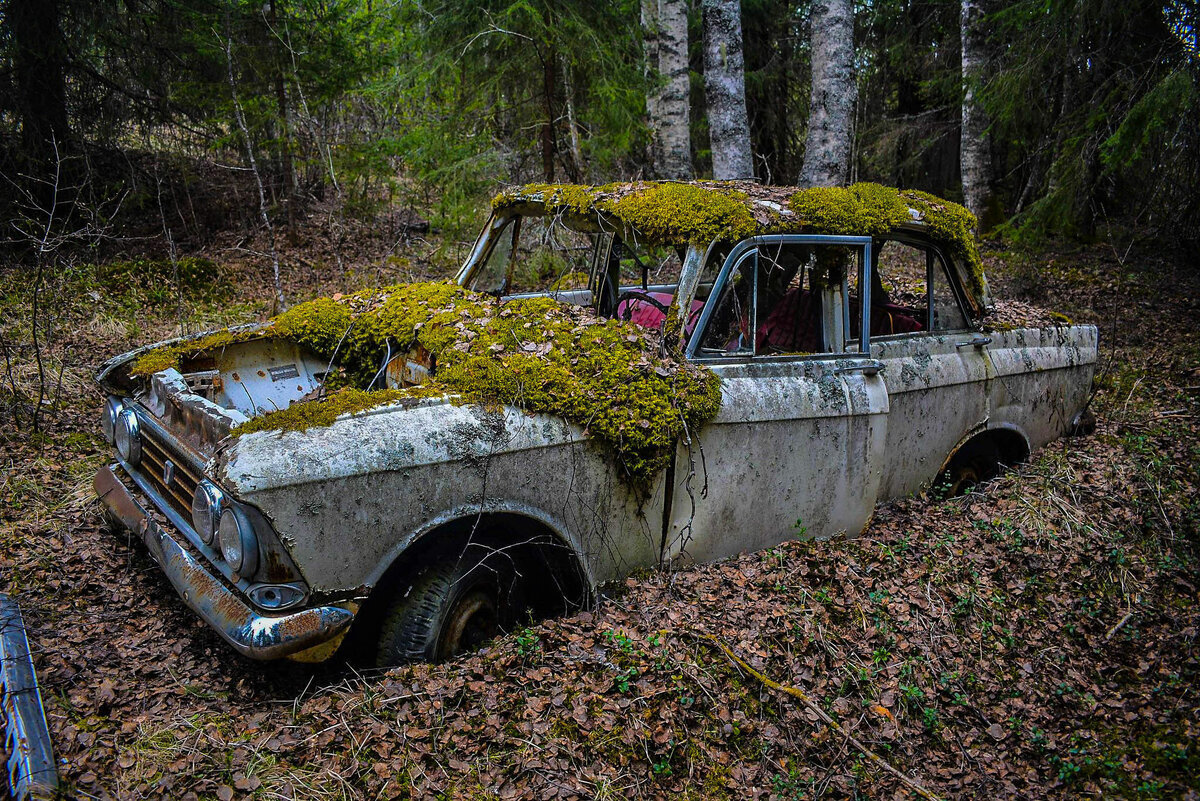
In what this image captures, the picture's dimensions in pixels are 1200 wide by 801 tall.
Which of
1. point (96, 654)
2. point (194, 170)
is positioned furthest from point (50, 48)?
point (96, 654)

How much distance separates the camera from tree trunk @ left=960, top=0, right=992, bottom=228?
11.1m

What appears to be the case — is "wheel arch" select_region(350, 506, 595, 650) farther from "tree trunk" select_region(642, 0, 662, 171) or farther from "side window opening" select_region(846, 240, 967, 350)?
"tree trunk" select_region(642, 0, 662, 171)

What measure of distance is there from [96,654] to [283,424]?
1.28 m

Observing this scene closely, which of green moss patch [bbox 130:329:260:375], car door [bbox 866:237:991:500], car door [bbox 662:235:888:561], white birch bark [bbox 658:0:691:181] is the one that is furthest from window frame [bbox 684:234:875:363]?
white birch bark [bbox 658:0:691:181]

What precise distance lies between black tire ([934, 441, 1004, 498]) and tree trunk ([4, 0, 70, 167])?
993cm

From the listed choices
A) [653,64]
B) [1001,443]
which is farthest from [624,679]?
[653,64]

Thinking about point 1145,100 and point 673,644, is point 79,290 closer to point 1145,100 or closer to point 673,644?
point 673,644

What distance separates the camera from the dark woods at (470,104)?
769 cm

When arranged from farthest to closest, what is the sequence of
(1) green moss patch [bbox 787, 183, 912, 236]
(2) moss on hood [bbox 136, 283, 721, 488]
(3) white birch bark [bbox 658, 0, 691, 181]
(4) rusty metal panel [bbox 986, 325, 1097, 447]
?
1. (3) white birch bark [bbox 658, 0, 691, 181]
2. (4) rusty metal panel [bbox 986, 325, 1097, 447]
3. (1) green moss patch [bbox 787, 183, 912, 236]
4. (2) moss on hood [bbox 136, 283, 721, 488]

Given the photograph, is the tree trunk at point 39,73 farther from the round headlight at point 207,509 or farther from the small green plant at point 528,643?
the small green plant at point 528,643

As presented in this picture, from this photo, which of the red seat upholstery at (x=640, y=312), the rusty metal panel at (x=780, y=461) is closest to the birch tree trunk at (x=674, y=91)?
the red seat upholstery at (x=640, y=312)

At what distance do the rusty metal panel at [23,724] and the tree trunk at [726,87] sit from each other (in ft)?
21.9

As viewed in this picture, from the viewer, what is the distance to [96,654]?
302cm

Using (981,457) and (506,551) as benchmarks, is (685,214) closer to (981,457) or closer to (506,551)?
(506,551)
